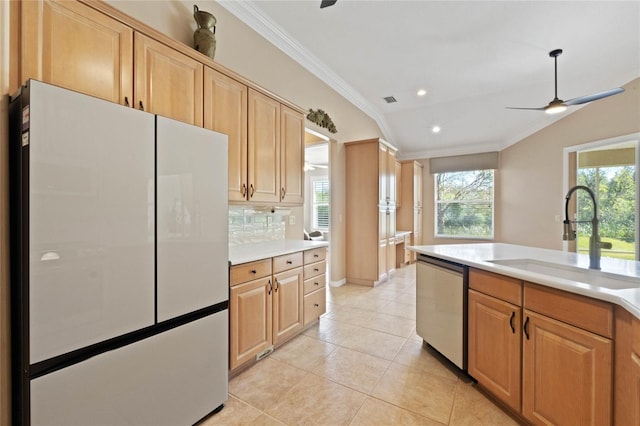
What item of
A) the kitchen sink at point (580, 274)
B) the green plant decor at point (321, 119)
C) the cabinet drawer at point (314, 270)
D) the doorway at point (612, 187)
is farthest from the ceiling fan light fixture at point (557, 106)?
the cabinet drawer at point (314, 270)

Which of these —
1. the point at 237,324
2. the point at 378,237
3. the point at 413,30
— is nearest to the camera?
the point at 237,324

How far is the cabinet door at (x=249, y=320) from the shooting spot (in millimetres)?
1964

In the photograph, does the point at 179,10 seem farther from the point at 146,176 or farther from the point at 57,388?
the point at 57,388

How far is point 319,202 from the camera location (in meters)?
8.41

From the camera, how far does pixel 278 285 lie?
2396mm

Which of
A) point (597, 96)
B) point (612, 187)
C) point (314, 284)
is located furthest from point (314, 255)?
point (612, 187)

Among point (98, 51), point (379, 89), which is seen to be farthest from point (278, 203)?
point (379, 89)

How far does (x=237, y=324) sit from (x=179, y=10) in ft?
8.09

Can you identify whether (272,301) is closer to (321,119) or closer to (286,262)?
(286,262)

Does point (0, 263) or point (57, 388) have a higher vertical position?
point (0, 263)

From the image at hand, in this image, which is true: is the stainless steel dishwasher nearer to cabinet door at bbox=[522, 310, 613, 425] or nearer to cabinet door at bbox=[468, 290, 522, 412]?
cabinet door at bbox=[468, 290, 522, 412]

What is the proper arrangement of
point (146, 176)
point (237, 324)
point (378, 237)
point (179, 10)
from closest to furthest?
point (146, 176) → point (237, 324) → point (179, 10) → point (378, 237)

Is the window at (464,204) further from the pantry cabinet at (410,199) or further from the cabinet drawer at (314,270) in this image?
the cabinet drawer at (314,270)

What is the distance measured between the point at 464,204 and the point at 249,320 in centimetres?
657
